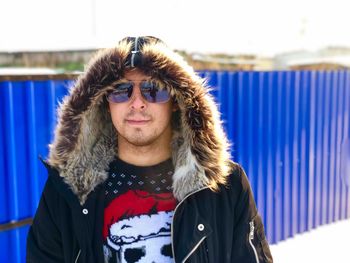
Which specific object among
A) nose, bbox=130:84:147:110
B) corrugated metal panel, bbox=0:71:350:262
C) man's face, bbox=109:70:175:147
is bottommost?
corrugated metal panel, bbox=0:71:350:262

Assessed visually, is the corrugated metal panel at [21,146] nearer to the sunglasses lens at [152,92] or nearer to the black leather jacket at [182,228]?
the black leather jacket at [182,228]

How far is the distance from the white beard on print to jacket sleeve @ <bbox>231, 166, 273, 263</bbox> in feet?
1.03

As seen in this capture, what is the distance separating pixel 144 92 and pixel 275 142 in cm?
327

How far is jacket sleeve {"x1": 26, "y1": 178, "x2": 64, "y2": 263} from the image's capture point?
192 cm

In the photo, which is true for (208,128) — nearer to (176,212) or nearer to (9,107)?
(176,212)

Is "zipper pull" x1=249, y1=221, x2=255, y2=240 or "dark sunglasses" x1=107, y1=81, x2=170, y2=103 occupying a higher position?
"dark sunglasses" x1=107, y1=81, x2=170, y2=103

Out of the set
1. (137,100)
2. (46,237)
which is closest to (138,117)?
(137,100)

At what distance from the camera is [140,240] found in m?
1.90

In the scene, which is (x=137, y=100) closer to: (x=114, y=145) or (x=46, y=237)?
(x=114, y=145)

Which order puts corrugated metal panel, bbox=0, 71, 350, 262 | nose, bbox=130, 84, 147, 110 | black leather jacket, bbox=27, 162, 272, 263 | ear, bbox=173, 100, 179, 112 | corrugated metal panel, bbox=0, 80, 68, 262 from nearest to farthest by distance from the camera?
black leather jacket, bbox=27, 162, 272, 263, nose, bbox=130, 84, 147, 110, ear, bbox=173, 100, 179, 112, corrugated metal panel, bbox=0, 80, 68, 262, corrugated metal panel, bbox=0, 71, 350, 262

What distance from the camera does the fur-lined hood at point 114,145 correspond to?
6.63 feet

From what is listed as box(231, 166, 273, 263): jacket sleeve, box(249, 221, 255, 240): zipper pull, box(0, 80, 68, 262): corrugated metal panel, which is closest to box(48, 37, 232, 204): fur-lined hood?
box(231, 166, 273, 263): jacket sleeve

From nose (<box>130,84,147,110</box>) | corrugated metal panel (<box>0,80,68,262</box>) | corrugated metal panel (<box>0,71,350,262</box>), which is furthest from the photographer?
corrugated metal panel (<box>0,71,350,262</box>)

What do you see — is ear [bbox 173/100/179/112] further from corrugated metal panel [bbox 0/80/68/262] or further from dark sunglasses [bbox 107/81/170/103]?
corrugated metal panel [bbox 0/80/68/262]
